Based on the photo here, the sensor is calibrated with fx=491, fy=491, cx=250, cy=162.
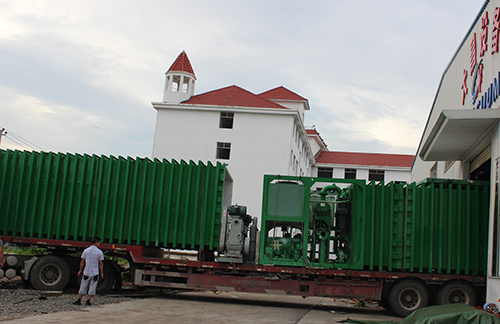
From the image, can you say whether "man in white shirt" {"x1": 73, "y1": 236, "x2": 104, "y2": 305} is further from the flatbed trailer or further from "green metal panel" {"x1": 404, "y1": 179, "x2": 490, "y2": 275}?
"green metal panel" {"x1": 404, "y1": 179, "x2": 490, "y2": 275}

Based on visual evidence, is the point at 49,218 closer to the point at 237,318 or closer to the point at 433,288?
the point at 237,318

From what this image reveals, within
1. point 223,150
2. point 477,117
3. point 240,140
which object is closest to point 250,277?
point 477,117

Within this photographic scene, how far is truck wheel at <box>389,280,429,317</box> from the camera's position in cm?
1197

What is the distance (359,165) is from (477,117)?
42862 millimetres

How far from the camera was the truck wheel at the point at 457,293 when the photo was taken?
11867mm

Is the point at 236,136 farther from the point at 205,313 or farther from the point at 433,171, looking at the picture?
the point at 205,313

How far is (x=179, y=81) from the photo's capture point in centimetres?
3841

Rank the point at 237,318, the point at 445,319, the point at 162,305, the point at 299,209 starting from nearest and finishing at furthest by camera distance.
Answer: the point at 445,319 < the point at 237,318 < the point at 162,305 < the point at 299,209

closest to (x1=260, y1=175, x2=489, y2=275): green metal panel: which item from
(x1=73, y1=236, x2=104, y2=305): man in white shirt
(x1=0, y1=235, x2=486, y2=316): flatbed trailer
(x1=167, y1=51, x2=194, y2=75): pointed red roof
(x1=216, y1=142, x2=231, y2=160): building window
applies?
(x1=0, y1=235, x2=486, y2=316): flatbed trailer

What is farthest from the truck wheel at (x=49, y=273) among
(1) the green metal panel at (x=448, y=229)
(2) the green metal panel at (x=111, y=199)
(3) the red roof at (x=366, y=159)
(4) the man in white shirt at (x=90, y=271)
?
(3) the red roof at (x=366, y=159)

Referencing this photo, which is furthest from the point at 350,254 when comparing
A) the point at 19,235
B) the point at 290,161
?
the point at 290,161

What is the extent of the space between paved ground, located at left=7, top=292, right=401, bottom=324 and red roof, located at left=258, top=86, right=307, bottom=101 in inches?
1316

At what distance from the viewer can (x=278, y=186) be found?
488 inches

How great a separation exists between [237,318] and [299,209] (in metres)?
3.27
